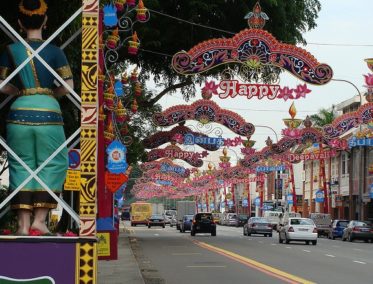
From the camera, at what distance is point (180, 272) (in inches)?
837

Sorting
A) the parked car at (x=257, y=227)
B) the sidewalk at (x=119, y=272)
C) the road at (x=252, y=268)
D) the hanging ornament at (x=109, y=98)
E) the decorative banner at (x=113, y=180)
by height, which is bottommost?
the road at (x=252, y=268)

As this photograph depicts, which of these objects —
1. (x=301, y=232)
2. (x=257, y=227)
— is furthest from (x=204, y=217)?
(x=301, y=232)

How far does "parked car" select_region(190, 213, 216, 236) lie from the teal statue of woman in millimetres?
47541

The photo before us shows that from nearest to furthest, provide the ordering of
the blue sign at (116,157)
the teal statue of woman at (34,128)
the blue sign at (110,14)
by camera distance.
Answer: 1. the teal statue of woman at (34,128)
2. the blue sign at (110,14)
3. the blue sign at (116,157)

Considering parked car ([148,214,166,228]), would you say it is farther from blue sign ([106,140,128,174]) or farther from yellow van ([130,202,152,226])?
blue sign ([106,140,128,174])

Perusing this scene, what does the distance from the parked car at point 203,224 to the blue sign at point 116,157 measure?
31.9 metres

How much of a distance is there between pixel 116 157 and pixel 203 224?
32.9 meters

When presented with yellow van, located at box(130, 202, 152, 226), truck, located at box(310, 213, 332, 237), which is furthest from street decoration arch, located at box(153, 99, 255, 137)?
yellow van, located at box(130, 202, 152, 226)

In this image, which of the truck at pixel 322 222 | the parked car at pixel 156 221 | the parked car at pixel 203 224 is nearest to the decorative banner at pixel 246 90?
the parked car at pixel 203 224

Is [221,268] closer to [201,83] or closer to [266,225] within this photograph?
[201,83]

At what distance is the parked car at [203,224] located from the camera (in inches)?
2153

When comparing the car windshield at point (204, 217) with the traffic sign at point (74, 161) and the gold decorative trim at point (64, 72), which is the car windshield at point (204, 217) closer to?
the traffic sign at point (74, 161)

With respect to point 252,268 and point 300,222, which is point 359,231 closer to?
point 300,222

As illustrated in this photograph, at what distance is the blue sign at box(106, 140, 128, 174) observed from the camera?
22.5 metres
